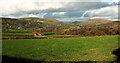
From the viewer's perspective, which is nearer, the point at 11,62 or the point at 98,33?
the point at 11,62

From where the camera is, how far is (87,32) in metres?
71.8

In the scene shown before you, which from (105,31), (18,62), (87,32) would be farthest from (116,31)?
(18,62)

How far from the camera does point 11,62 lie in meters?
9.29

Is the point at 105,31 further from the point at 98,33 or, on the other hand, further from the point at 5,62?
the point at 5,62

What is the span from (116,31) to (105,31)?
702cm

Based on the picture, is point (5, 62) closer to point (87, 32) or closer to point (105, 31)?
point (87, 32)

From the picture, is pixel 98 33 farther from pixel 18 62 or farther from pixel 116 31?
pixel 18 62

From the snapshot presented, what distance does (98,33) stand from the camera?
69.6 metres

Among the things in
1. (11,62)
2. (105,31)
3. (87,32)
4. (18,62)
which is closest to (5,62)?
(11,62)

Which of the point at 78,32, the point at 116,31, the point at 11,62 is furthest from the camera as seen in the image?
the point at 78,32

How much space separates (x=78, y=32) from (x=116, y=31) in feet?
87.0

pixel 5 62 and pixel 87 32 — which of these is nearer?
pixel 5 62

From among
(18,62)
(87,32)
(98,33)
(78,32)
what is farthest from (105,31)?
(18,62)

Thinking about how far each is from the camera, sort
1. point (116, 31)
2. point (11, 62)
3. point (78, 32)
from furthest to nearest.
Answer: point (78, 32) → point (116, 31) → point (11, 62)
